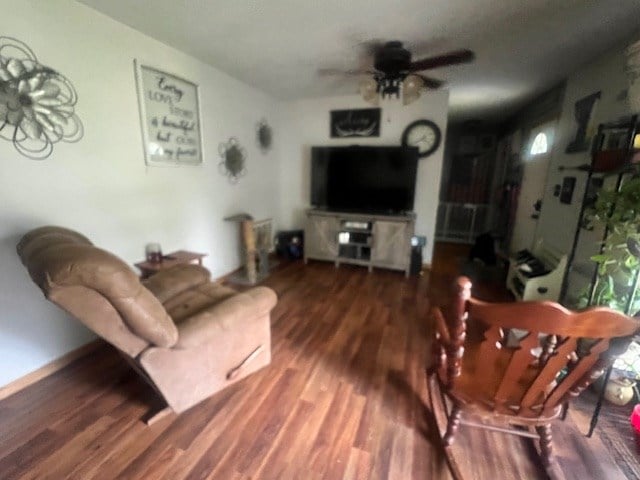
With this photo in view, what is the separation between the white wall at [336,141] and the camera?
3488 mm

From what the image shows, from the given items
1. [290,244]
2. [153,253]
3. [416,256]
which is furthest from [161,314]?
[416,256]

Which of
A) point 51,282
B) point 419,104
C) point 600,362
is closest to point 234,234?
point 51,282

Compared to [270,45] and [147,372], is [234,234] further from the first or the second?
[147,372]

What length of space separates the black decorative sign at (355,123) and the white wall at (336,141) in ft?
0.20

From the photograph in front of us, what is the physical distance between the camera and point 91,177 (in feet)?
6.25

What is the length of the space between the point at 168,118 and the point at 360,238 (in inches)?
94.2

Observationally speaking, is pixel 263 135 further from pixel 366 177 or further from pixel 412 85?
pixel 412 85

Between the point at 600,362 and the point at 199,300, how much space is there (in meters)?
1.90

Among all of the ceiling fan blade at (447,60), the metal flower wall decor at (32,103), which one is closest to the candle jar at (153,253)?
the metal flower wall decor at (32,103)

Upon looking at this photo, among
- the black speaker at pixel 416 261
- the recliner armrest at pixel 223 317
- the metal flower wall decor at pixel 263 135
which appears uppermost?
the metal flower wall decor at pixel 263 135

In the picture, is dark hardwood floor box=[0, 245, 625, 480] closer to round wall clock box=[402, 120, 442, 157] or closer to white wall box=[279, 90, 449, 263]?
white wall box=[279, 90, 449, 263]

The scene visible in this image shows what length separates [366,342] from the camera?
2.17 m

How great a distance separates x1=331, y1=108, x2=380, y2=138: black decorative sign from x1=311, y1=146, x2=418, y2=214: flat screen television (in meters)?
0.29

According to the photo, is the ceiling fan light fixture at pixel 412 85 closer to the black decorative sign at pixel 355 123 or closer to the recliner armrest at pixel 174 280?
the black decorative sign at pixel 355 123
